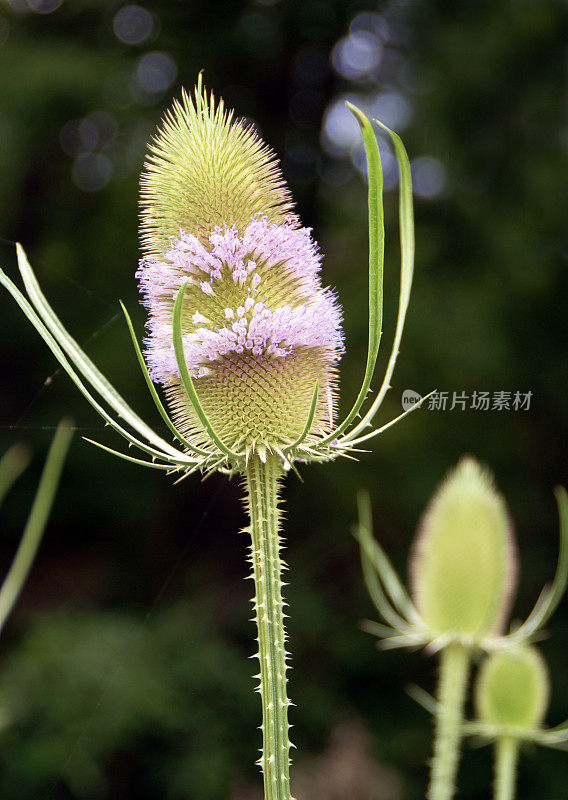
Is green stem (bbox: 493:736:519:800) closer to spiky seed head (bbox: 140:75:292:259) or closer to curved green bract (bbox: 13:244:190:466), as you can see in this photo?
curved green bract (bbox: 13:244:190:466)

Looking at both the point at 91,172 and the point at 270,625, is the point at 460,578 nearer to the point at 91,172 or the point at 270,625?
the point at 270,625

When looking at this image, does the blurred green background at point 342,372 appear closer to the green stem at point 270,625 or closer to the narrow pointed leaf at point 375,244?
the green stem at point 270,625

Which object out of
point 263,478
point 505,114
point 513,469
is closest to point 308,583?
point 513,469

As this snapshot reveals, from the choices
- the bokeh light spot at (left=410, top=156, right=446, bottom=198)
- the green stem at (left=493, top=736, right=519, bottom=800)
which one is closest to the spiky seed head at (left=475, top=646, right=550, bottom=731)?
the green stem at (left=493, top=736, right=519, bottom=800)

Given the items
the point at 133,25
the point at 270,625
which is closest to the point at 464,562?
the point at 270,625

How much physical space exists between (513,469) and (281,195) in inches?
182

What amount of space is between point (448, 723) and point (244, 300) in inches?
24.0

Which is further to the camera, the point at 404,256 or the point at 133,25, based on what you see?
the point at 133,25

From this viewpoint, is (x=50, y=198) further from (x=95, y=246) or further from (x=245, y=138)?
(x=245, y=138)

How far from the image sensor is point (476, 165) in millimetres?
5488

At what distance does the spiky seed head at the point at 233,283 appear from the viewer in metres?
1.02

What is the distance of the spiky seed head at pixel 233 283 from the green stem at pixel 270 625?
2.8 inches

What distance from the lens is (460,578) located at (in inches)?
56.4

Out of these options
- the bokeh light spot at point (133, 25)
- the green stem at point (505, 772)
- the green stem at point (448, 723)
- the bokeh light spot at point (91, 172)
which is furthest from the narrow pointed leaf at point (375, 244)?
the bokeh light spot at point (133, 25)
